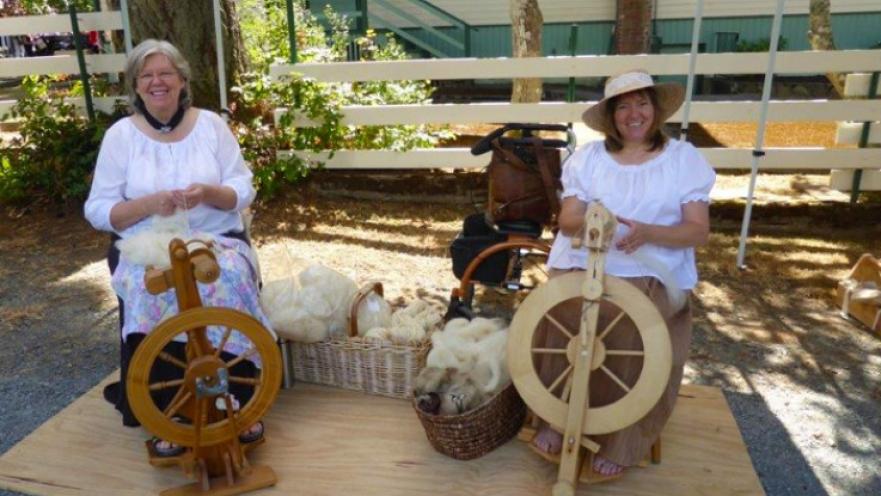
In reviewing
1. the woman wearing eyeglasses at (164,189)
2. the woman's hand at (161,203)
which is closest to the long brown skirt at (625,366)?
the woman wearing eyeglasses at (164,189)

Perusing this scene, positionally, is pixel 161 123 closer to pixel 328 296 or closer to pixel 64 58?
pixel 328 296

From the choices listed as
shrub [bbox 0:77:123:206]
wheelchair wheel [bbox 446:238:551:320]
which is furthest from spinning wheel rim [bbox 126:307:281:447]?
shrub [bbox 0:77:123:206]

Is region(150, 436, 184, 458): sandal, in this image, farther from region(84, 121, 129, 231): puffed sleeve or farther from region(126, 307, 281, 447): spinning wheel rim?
region(84, 121, 129, 231): puffed sleeve

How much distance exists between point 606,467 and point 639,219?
82cm

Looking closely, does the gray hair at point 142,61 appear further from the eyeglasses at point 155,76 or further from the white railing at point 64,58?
the white railing at point 64,58

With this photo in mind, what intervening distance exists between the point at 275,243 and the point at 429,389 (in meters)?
3.00

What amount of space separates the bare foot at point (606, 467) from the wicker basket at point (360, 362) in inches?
30.1

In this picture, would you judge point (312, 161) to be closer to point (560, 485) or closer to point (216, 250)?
point (216, 250)

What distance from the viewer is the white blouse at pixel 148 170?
2.53m

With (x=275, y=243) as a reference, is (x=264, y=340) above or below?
above

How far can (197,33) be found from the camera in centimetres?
539

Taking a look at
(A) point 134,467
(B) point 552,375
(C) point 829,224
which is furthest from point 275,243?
(C) point 829,224

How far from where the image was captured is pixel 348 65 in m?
5.29

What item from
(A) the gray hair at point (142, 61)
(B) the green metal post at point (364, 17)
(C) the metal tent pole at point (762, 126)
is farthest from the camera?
(B) the green metal post at point (364, 17)
